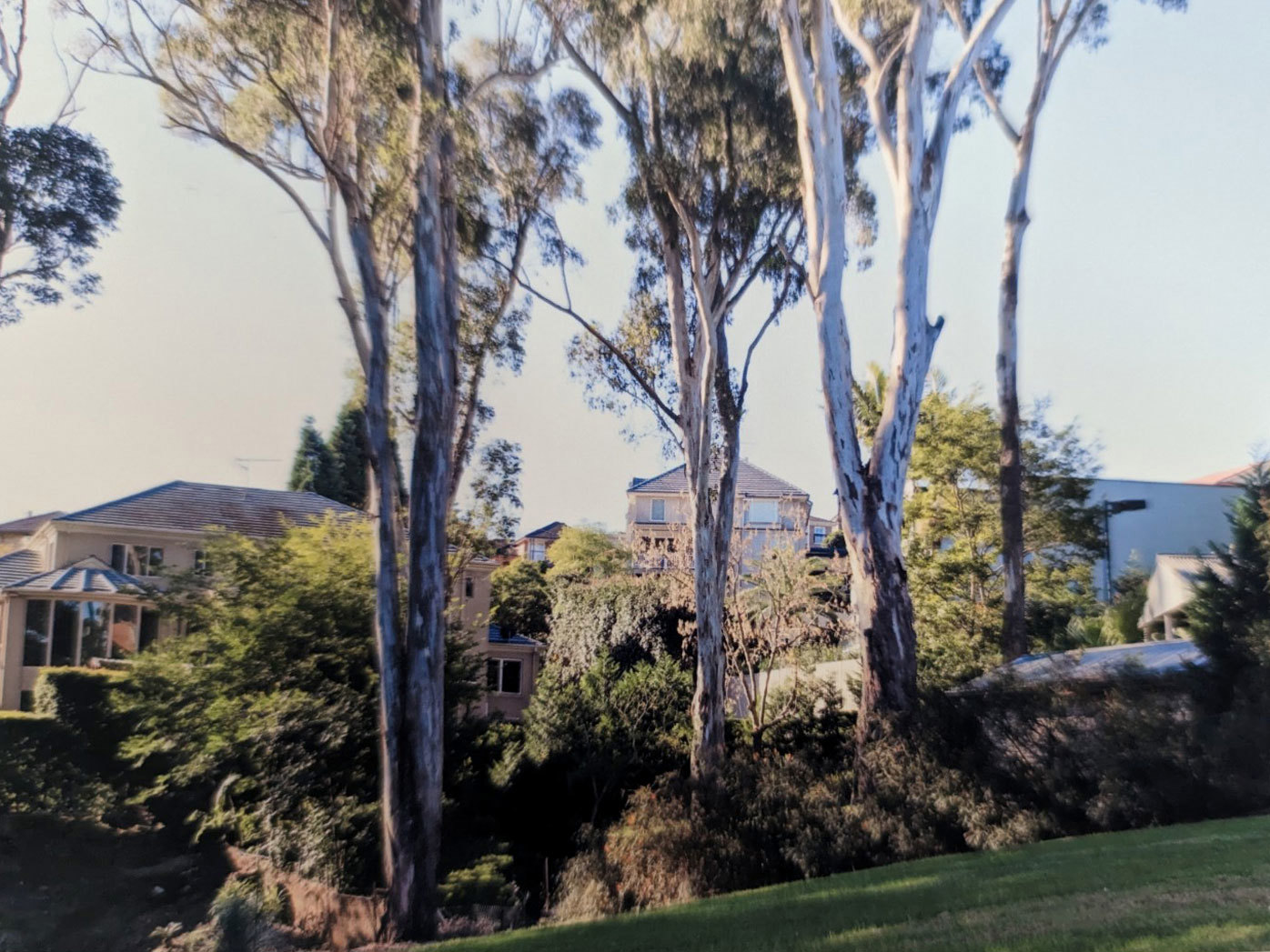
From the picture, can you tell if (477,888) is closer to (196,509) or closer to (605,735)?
(605,735)

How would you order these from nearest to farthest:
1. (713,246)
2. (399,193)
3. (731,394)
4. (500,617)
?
(399,193), (713,246), (731,394), (500,617)

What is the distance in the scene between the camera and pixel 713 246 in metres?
19.8

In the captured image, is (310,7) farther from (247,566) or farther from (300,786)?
(300,786)

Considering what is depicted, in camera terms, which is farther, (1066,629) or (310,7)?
(1066,629)

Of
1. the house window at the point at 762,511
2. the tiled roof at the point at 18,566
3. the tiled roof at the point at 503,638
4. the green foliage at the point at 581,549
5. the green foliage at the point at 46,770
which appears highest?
the house window at the point at 762,511

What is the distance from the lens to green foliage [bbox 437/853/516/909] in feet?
47.1

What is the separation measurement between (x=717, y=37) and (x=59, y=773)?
649 inches

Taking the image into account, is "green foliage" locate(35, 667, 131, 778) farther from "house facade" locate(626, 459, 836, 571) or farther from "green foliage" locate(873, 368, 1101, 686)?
"green foliage" locate(873, 368, 1101, 686)

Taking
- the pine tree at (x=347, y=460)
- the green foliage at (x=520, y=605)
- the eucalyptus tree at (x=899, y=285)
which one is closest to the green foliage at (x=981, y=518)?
the eucalyptus tree at (x=899, y=285)

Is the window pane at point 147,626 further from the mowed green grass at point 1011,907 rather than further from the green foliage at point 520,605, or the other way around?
the mowed green grass at point 1011,907

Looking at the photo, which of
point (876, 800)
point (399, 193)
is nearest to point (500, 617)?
point (399, 193)

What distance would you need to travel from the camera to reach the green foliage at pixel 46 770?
16.7 metres

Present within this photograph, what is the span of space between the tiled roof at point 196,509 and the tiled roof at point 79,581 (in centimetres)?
136

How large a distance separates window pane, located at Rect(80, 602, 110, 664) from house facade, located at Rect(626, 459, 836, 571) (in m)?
13.9
